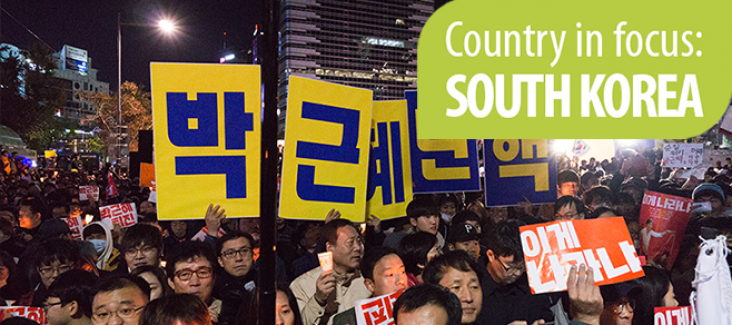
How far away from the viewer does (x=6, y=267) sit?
198 inches

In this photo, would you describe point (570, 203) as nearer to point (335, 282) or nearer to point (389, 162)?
point (389, 162)

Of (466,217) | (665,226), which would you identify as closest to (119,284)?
(466,217)

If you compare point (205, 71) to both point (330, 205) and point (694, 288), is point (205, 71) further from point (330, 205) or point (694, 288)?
point (694, 288)

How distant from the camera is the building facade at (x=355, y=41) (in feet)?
432

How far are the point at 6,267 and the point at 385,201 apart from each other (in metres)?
3.81

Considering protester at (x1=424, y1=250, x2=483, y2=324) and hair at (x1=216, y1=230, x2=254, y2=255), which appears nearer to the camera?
protester at (x1=424, y1=250, x2=483, y2=324)

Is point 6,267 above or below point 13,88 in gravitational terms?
below

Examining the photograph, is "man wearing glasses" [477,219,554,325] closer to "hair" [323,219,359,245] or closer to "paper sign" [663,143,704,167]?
"hair" [323,219,359,245]

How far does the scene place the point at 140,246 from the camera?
17.1 feet

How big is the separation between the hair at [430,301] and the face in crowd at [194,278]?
180 cm

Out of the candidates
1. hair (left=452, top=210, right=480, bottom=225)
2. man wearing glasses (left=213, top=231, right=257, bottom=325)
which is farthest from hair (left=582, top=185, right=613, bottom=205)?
man wearing glasses (left=213, top=231, right=257, bottom=325)

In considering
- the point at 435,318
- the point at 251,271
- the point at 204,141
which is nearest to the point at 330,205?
the point at 251,271

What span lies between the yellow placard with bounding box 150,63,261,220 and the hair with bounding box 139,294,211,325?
3.98ft

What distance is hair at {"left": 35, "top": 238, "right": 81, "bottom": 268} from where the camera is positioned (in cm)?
469
